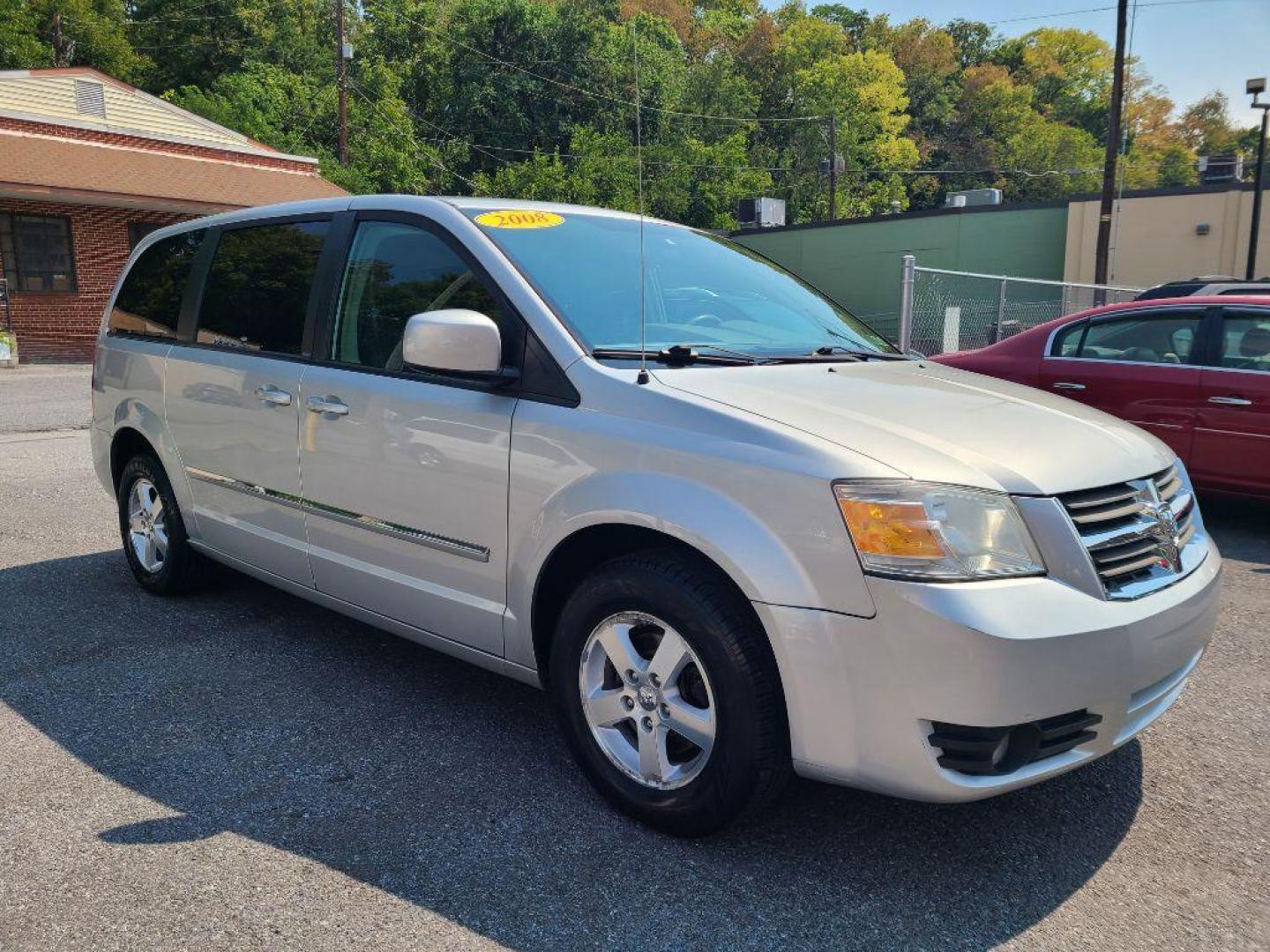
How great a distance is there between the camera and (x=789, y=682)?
2545 mm

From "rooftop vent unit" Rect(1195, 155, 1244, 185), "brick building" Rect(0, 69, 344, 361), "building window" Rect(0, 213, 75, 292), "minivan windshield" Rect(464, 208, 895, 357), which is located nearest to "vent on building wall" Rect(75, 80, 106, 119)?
"brick building" Rect(0, 69, 344, 361)

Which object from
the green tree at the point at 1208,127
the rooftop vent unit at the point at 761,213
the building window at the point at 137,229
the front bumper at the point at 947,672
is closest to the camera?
the front bumper at the point at 947,672

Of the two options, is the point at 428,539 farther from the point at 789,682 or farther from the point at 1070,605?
the point at 1070,605

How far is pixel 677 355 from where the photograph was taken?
3.19m

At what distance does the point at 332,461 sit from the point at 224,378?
2.98 feet

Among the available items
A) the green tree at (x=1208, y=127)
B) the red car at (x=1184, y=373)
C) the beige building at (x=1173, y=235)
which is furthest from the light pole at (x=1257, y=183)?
the green tree at (x=1208, y=127)

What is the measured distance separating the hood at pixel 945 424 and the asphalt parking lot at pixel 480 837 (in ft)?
3.32

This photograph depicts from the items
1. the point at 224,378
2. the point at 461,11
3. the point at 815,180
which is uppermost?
the point at 461,11

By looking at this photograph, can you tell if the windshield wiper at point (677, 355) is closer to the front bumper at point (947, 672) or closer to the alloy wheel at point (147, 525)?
the front bumper at point (947, 672)

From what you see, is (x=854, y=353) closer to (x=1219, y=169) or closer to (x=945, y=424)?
(x=945, y=424)

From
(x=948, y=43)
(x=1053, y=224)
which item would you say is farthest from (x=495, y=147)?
(x=948, y=43)

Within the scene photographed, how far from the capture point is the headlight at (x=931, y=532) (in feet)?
7.92

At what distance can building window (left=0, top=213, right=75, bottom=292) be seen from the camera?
2308 cm

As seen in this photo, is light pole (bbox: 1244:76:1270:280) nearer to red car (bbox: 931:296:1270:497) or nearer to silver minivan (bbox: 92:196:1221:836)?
red car (bbox: 931:296:1270:497)
